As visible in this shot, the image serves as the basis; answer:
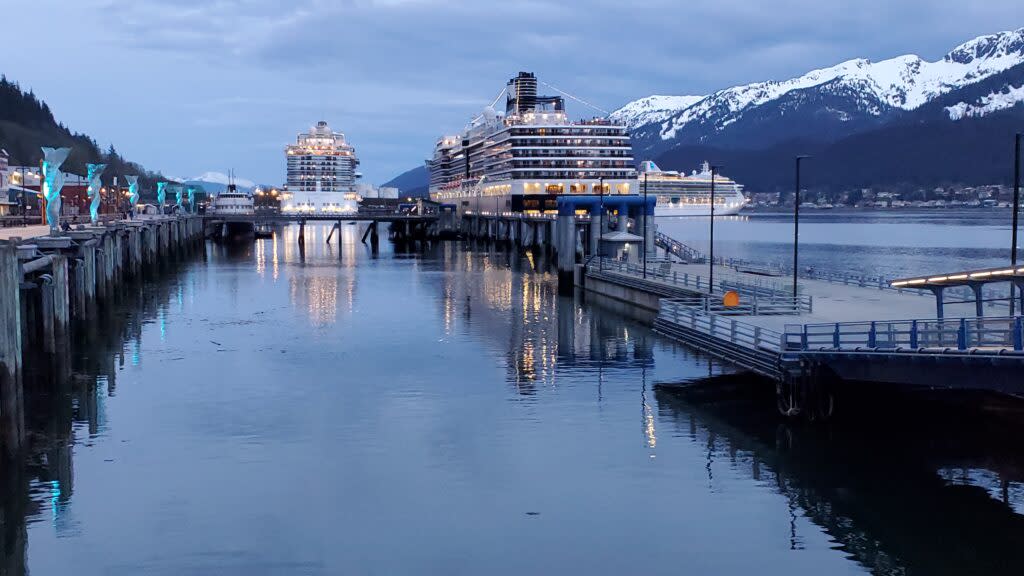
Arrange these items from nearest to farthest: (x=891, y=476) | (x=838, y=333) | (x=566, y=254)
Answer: (x=891, y=476)
(x=838, y=333)
(x=566, y=254)

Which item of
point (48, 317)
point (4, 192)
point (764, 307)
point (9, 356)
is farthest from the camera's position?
point (4, 192)

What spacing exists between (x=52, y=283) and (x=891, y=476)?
27.6 meters

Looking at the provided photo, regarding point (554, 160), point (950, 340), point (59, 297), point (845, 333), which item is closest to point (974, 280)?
point (950, 340)

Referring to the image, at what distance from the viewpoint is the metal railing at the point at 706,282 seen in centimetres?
3794

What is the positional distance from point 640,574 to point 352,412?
1357cm

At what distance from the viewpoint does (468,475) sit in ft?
74.9

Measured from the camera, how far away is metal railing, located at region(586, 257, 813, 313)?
3794cm

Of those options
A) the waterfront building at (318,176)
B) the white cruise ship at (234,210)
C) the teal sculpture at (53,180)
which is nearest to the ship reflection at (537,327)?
the teal sculpture at (53,180)

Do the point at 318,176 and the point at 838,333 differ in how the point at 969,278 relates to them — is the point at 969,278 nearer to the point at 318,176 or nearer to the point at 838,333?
the point at 838,333

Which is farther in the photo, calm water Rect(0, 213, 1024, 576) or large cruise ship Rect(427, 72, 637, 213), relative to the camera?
large cruise ship Rect(427, 72, 637, 213)

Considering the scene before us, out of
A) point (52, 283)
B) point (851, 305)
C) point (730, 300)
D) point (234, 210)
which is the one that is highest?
point (234, 210)

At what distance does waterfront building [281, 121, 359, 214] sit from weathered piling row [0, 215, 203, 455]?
269 ft

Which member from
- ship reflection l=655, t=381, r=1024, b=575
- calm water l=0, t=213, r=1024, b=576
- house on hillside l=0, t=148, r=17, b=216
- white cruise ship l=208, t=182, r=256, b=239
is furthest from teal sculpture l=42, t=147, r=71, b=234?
white cruise ship l=208, t=182, r=256, b=239

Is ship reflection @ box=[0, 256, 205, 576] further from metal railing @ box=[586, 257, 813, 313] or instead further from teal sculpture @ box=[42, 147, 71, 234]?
metal railing @ box=[586, 257, 813, 313]
